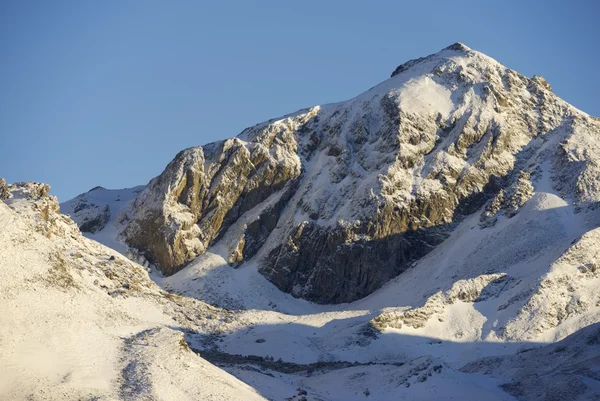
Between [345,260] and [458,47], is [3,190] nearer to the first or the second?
[345,260]

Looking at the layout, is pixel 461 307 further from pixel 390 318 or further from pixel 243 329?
pixel 243 329

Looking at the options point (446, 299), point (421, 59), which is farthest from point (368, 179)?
point (421, 59)

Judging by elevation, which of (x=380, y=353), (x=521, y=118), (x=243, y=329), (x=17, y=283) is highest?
(x=521, y=118)

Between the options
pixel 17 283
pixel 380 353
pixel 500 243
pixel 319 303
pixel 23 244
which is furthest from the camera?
pixel 319 303

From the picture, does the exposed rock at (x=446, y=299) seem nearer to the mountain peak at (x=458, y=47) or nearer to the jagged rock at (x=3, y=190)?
the jagged rock at (x=3, y=190)

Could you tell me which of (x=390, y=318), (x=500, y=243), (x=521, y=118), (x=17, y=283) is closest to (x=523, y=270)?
(x=500, y=243)

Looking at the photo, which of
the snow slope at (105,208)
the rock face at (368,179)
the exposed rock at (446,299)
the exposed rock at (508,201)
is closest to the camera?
the exposed rock at (446,299)

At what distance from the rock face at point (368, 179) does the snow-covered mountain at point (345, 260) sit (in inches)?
10.9

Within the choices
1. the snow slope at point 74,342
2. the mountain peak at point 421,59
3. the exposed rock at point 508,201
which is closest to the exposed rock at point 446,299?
the exposed rock at point 508,201

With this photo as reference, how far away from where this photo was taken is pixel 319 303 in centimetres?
10006

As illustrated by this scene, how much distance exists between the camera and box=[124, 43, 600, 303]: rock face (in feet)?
333

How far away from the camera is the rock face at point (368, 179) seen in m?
102

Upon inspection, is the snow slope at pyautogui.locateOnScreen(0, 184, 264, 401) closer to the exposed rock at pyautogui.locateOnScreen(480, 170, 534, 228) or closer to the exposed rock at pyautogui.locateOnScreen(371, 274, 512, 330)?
the exposed rock at pyautogui.locateOnScreen(371, 274, 512, 330)

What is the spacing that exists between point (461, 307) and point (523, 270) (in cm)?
870
